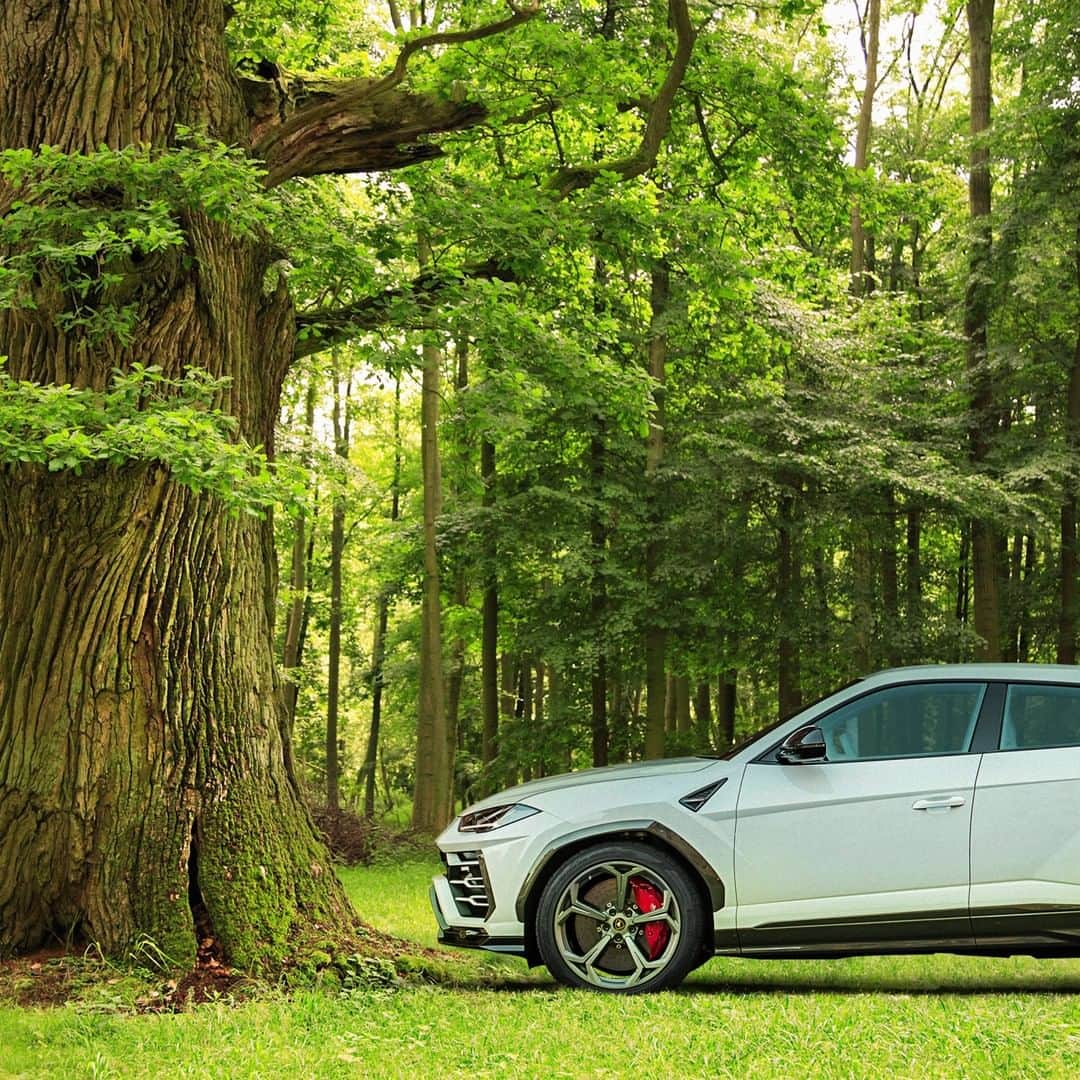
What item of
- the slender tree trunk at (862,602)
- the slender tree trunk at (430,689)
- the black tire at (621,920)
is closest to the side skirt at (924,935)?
the black tire at (621,920)

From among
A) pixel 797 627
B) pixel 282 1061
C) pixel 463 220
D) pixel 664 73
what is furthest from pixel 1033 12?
pixel 282 1061

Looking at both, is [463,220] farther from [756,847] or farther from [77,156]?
[756,847]

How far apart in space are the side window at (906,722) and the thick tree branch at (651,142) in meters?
5.14

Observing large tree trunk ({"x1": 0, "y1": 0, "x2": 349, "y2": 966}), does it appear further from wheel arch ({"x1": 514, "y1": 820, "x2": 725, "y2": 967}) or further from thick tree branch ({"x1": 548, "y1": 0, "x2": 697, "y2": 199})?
thick tree branch ({"x1": 548, "y1": 0, "x2": 697, "y2": 199})

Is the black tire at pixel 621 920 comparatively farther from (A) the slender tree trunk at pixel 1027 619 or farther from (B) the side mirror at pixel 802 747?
(A) the slender tree trunk at pixel 1027 619

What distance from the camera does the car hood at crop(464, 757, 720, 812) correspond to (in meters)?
7.14

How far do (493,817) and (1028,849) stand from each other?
2865 millimetres

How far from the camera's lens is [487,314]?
9594 mm

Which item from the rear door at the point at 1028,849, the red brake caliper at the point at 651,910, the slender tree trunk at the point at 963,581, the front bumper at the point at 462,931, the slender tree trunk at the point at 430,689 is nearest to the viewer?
the rear door at the point at 1028,849

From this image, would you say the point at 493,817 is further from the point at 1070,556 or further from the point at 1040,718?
the point at 1070,556

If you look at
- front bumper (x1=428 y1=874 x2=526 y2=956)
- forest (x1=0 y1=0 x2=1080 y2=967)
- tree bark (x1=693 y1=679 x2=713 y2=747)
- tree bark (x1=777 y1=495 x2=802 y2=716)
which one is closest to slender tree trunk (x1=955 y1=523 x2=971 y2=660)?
forest (x1=0 y1=0 x2=1080 y2=967)

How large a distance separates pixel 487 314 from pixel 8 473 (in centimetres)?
363

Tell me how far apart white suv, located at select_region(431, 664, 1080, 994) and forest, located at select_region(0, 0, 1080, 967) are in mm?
1898

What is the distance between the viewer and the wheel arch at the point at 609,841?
22.3 feet
